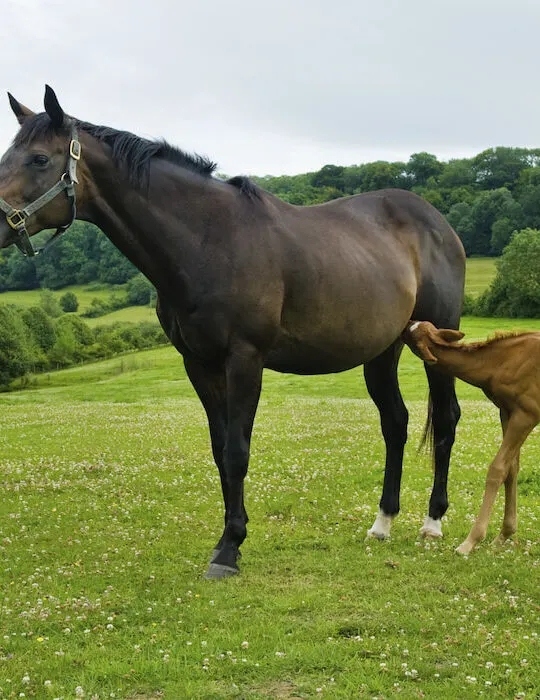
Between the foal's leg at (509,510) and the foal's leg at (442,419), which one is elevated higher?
the foal's leg at (442,419)

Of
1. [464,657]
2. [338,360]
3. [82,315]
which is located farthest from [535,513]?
[82,315]

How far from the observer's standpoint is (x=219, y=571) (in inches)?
267

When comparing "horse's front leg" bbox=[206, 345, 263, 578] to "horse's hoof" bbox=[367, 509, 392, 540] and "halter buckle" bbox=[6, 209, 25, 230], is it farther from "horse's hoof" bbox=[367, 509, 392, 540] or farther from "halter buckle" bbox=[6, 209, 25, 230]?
"halter buckle" bbox=[6, 209, 25, 230]

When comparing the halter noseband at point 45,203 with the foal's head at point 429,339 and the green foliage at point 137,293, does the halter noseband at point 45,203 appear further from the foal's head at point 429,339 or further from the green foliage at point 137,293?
the green foliage at point 137,293

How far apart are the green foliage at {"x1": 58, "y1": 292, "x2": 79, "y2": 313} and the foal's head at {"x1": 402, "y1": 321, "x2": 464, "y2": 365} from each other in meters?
98.6

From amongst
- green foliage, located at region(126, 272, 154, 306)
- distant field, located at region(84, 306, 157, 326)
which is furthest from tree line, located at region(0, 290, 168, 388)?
green foliage, located at region(126, 272, 154, 306)

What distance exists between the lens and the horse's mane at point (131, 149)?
618 cm

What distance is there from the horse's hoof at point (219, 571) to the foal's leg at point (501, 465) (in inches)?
96.3

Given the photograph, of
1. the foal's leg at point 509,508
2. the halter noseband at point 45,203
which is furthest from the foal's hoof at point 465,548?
the halter noseband at point 45,203

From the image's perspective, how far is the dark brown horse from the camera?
620 centimetres

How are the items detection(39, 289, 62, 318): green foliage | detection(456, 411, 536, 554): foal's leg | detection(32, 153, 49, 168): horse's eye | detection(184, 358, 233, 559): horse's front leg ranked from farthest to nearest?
1. detection(39, 289, 62, 318): green foliage
2. detection(184, 358, 233, 559): horse's front leg
3. detection(456, 411, 536, 554): foal's leg
4. detection(32, 153, 49, 168): horse's eye

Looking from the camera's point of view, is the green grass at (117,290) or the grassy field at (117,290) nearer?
the green grass at (117,290)

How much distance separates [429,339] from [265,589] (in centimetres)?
328

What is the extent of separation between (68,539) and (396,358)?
4847 mm
